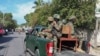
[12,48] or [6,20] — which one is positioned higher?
[6,20]

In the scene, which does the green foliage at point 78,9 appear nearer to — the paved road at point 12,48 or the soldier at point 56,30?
the paved road at point 12,48

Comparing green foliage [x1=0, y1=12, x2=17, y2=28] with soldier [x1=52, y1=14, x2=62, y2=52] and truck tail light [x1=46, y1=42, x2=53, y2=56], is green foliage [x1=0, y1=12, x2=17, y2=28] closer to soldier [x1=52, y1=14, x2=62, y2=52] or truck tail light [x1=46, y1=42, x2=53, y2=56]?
soldier [x1=52, y1=14, x2=62, y2=52]

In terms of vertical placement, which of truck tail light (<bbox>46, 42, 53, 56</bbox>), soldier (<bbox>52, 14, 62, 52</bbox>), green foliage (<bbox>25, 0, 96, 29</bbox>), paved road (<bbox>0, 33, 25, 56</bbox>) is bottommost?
paved road (<bbox>0, 33, 25, 56</bbox>)

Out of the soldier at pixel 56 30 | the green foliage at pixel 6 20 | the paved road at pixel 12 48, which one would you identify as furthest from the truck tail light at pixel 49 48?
the green foliage at pixel 6 20

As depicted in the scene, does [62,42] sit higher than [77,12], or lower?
lower

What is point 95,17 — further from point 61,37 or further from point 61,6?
point 61,37

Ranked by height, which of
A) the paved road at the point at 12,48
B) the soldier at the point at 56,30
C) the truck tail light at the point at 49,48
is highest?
the soldier at the point at 56,30

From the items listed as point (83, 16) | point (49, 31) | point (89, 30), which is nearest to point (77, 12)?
point (83, 16)

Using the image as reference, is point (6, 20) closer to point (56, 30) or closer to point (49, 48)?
point (56, 30)

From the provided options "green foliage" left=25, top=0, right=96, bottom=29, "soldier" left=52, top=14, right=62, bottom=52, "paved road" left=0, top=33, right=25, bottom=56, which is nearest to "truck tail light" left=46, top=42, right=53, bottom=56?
"soldier" left=52, top=14, right=62, bottom=52

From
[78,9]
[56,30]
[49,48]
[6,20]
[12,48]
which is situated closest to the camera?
[49,48]

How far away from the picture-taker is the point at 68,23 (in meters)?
11.2

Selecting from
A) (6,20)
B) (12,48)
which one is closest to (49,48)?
(12,48)

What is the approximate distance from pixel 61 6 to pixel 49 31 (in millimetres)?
15514
